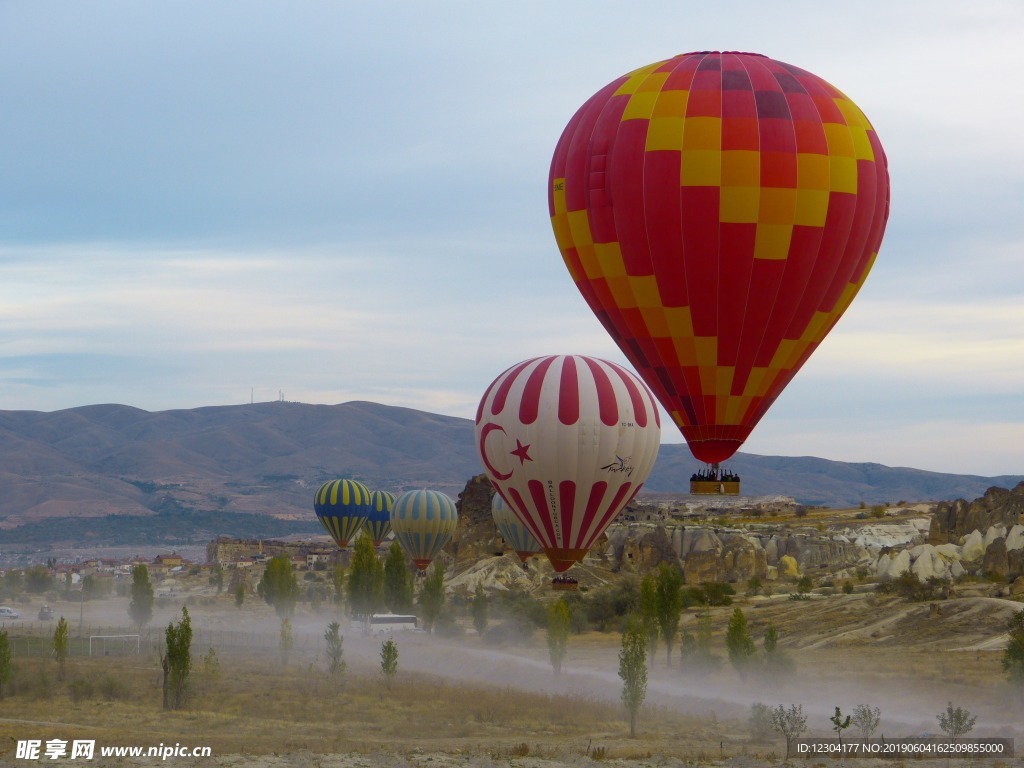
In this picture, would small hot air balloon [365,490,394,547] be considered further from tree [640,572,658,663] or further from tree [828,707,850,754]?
tree [828,707,850,754]

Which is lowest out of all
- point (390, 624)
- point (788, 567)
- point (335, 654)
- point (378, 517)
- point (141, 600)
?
point (390, 624)

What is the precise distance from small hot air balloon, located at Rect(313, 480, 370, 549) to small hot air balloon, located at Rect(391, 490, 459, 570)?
26.8 feet

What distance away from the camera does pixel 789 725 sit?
4091cm

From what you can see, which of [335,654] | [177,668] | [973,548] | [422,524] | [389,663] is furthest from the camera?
[422,524]

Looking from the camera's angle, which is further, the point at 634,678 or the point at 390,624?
the point at 390,624

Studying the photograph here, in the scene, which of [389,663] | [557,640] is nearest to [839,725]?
[557,640]

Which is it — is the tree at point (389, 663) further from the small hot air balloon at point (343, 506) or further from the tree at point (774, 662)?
the small hot air balloon at point (343, 506)

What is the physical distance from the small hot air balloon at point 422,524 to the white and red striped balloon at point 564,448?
54.7 m

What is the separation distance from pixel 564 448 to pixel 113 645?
3871 centimetres

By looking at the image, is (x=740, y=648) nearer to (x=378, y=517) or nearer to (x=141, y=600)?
(x=141, y=600)

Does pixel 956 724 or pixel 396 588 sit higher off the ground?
pixel 956 724

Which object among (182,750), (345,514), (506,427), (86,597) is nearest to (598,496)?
(506,427)

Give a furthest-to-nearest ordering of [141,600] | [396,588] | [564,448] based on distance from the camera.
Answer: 1. [396,588]
2. [141,600]
3. [564,448]

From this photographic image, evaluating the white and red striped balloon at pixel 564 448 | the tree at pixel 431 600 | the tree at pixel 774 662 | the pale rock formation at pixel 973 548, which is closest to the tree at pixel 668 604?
the tree at pixel 774 662
